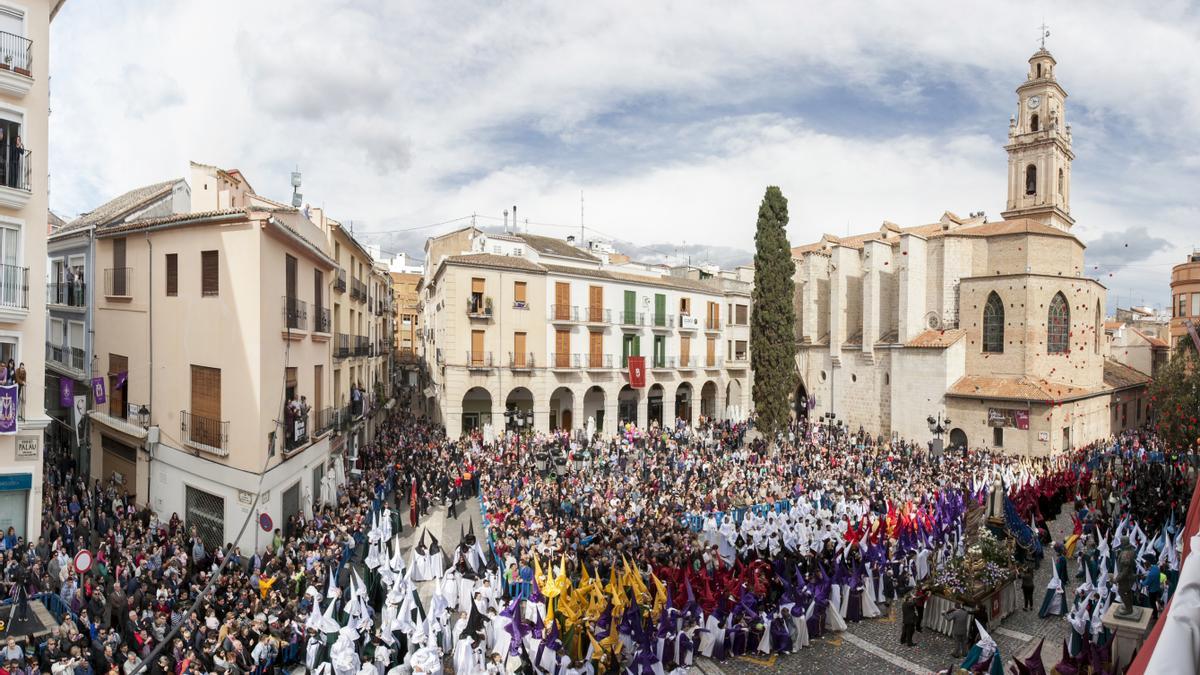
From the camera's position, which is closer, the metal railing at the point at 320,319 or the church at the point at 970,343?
the metal railing at the point at 320,319

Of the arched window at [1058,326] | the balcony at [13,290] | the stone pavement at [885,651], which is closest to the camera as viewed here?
the stone pavement at [885,651]

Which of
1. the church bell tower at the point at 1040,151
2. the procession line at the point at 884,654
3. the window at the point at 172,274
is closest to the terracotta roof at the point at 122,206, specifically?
the window at the point at 172,274

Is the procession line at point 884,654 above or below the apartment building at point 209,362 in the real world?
below

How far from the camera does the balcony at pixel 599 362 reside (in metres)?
32.8

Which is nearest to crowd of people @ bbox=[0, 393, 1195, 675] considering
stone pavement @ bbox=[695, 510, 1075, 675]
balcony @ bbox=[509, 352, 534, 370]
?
stone pavement @ bbox=[695, 510, 1075, 675]

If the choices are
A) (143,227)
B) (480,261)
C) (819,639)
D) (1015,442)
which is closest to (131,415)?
(143,227)

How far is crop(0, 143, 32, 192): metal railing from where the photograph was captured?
13.2 metres

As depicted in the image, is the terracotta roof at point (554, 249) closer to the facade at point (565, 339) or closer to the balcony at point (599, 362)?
the facade at point (565, 339)

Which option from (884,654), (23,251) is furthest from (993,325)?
(23,251)

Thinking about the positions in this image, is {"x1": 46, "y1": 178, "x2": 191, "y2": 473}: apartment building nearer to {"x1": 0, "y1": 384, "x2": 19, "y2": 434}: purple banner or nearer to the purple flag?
the purple flag

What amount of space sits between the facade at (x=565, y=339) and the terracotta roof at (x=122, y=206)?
10.5 m

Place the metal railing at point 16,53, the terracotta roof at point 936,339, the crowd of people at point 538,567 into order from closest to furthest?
the crowd of people at point 538,567
the metal railing at point 16,53
the terracotta roof at point 936,339

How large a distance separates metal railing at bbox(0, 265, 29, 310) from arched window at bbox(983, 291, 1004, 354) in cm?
3715

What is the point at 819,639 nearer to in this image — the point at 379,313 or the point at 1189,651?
the point at 1189,651
